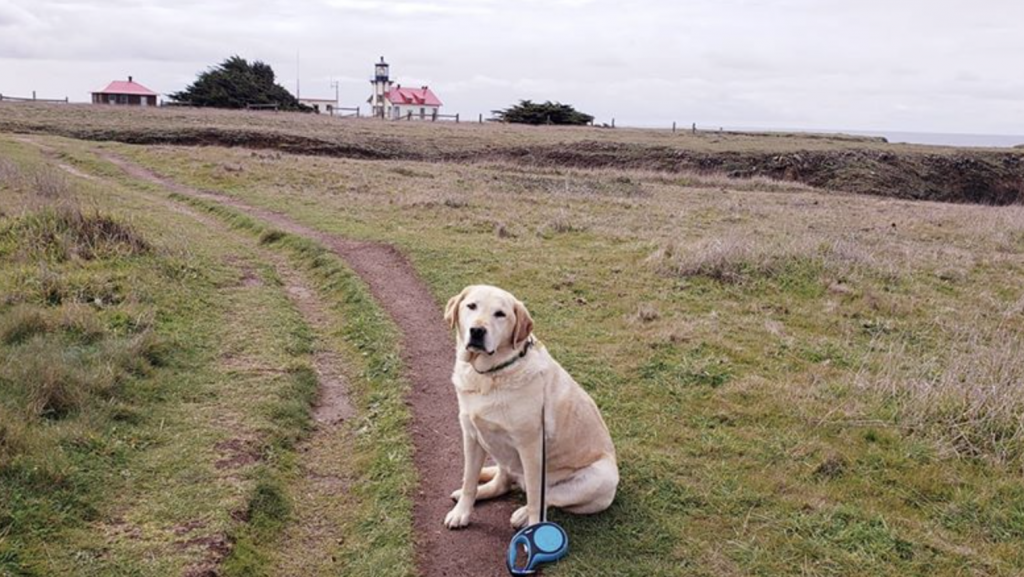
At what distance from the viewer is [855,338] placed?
11312 mm

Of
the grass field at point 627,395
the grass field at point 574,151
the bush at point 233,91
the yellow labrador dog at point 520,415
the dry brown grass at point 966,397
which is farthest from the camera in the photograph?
the bush at point 233,91

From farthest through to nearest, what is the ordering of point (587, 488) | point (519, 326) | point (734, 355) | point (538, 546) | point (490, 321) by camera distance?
point (734, 355), point (587, 488), point (519, 326), point (490, 321), point (538, 546)

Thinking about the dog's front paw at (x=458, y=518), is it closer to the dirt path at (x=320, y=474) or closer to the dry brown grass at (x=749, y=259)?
the dirt path at (x=320, y=474)

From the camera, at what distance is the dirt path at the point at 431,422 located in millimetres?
5574

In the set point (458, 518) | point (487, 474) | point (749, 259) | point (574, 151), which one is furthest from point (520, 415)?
point (574, 151)

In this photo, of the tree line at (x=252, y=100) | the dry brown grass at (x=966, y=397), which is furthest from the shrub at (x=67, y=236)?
the tree line at (x=252, y=100)

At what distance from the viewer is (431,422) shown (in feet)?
25.6

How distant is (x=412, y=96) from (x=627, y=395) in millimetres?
93097

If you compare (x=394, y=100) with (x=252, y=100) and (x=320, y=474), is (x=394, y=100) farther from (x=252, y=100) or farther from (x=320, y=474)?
(x=320, y=474)

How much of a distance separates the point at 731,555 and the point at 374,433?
3703mm

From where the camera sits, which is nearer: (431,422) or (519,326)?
(519,326)

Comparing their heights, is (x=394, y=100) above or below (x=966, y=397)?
above

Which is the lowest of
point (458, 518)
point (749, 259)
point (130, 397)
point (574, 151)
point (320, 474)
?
point (320, 474)

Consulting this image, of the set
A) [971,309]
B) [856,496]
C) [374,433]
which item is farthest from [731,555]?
[971,309]
